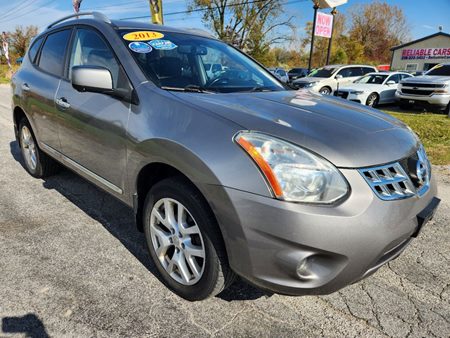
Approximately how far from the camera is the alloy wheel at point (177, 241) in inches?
79.6

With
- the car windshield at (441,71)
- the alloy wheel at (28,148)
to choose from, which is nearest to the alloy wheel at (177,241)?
the alloy wheel at (28,148)

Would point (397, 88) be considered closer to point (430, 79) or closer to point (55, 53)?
point (430, 79)

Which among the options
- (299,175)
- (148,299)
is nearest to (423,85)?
(299,175)

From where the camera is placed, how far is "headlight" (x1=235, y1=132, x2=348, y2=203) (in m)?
1.61

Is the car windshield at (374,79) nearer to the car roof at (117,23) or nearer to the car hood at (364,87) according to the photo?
the car hood at (364,87)

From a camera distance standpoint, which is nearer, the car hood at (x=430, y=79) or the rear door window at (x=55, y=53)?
the rear door window at (x=55, y=53)

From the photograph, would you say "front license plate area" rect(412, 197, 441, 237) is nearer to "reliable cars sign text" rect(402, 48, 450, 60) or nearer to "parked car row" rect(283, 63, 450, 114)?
"parked car row" rect(283, 63, 450, 114)

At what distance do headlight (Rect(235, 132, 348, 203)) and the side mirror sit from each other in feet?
3.94

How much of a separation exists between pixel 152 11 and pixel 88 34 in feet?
27.1

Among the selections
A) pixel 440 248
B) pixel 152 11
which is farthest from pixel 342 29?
pixel 440 248

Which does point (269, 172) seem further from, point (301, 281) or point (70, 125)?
point (70, 125)

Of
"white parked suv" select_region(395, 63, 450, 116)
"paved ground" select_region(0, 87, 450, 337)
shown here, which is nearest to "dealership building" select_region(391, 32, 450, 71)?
"white parked suv" select_region(395, 63, 450, 116)

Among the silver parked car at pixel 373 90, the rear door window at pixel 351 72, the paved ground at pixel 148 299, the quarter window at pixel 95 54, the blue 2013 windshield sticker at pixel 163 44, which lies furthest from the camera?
the rear door window at pixel 351 72

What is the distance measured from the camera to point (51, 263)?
8.31ft
